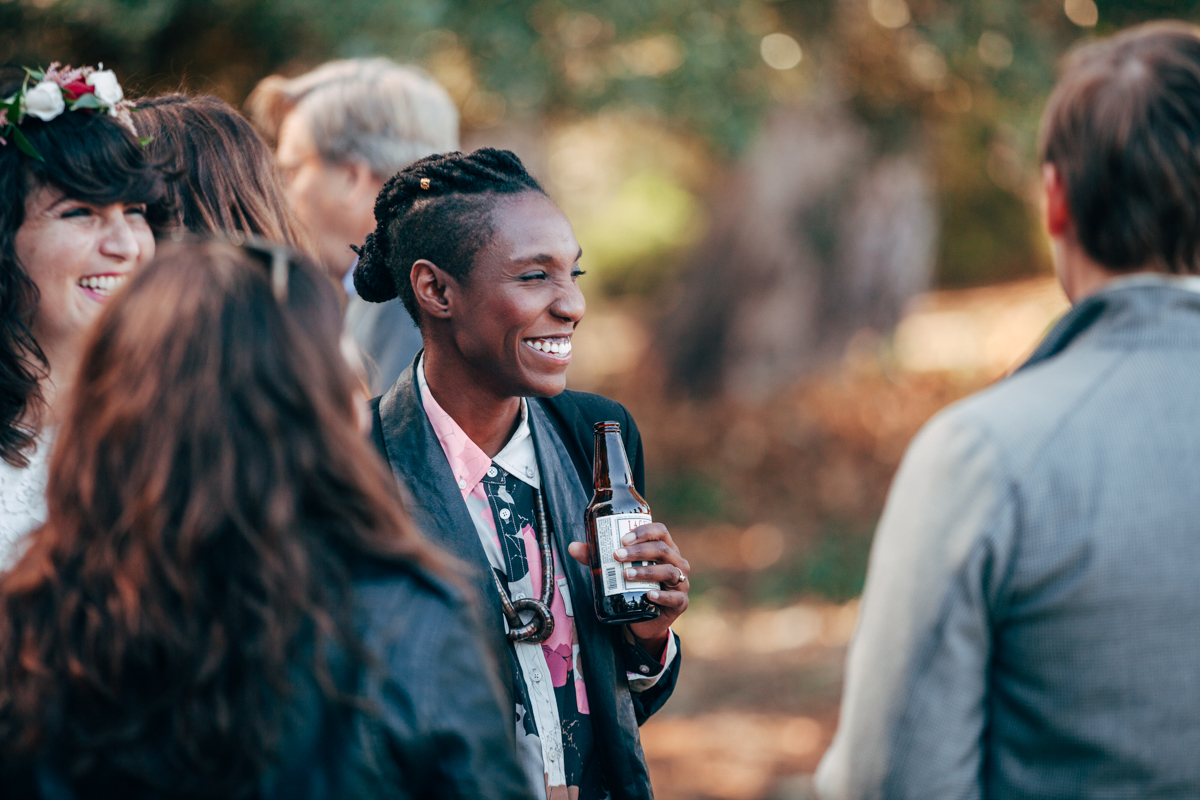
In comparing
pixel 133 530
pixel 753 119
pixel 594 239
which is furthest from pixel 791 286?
pixel 133 530

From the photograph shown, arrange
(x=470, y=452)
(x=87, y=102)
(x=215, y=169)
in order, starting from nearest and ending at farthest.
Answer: (x=470, y=452) < (x=87, y=102) < (x=215, y=169)

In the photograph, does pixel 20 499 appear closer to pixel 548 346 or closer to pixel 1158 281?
pixel 548 346

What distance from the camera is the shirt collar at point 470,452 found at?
241 centimetres

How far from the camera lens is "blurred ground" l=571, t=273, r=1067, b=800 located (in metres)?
5.82

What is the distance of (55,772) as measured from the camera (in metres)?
1.40

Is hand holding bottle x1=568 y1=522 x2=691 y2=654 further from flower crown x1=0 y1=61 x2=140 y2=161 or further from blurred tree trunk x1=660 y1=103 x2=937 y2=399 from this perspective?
blurred tree trunk x1=660 y1=103 x2=937 y2=399

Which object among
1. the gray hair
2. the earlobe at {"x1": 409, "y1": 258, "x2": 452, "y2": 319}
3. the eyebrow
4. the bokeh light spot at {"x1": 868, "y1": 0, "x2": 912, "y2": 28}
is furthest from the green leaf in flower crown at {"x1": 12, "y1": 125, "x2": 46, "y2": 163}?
the bokeh light spot at {"x1": 868, "y1": 0, "x2": 912, "y2": 28}

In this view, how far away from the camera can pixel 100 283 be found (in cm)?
250

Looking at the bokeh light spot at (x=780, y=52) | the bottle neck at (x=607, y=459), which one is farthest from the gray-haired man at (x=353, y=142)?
the bokeh light spot at (x=780, y=52)

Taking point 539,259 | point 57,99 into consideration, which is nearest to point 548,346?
point 539,259

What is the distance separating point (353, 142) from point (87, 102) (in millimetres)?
1276

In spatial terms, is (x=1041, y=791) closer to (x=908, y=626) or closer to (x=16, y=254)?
(x=908, y=626)

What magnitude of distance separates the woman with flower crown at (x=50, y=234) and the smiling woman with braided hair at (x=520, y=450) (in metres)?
0.68

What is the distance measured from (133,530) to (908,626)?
1.22m
